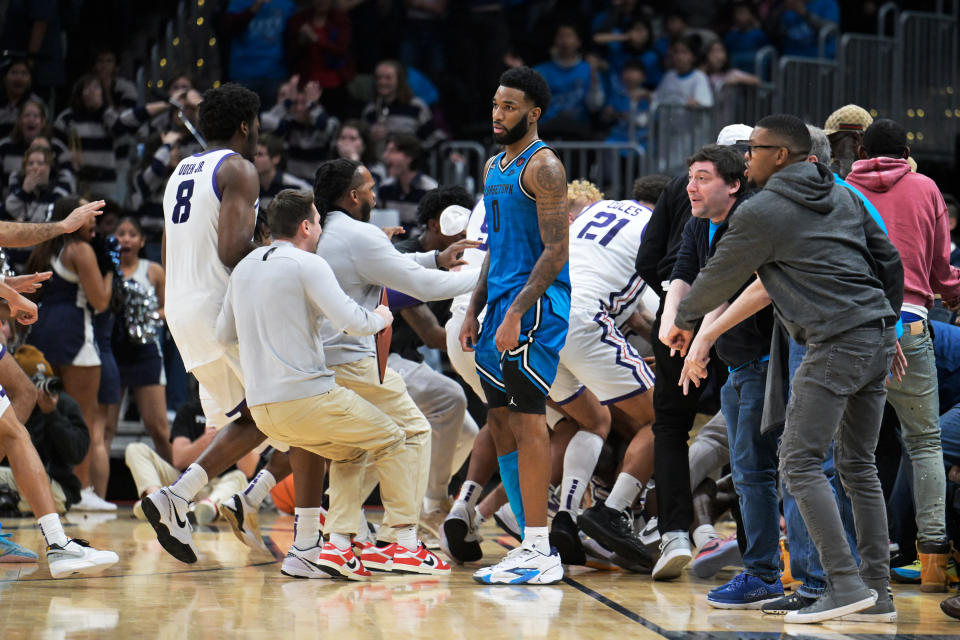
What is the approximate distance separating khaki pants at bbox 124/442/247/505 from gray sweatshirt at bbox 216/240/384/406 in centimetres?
291

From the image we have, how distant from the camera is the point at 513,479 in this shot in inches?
233

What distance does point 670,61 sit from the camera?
12.7 m

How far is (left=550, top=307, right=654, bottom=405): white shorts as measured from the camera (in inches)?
239

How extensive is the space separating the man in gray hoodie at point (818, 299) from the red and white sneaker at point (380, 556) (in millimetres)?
1842

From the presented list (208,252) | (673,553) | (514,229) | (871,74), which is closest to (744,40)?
(871,74)

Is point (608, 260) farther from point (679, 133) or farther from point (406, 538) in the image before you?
point (679, 133)

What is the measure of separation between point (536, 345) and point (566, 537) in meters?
1.04

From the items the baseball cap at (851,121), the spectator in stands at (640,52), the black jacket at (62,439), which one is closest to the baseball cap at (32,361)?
the black jacket at (62,439)

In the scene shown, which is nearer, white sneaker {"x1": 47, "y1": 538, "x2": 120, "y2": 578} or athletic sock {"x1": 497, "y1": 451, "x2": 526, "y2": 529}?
A: white sneaker {"x1": 47, "y1": 538, "x2": 120, "y2": 578}

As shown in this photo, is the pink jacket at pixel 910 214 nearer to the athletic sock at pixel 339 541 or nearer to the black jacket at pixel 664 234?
the black jacket at pixel 664 234

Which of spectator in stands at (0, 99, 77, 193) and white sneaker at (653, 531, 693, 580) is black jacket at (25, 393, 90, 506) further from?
white sneaker at (653, 531, 693, 580)

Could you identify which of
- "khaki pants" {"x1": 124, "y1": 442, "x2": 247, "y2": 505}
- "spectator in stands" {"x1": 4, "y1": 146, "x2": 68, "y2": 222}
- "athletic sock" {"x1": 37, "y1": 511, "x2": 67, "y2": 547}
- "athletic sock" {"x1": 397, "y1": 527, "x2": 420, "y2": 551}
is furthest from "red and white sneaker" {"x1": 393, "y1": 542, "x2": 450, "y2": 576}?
"spectator in stands" {"x1": 4, "y1": 146, "x2": 68, "y2": 222}

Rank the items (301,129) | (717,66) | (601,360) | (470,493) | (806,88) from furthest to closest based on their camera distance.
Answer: (717,66), (806,88), (301,129), (470,493), (601,360)

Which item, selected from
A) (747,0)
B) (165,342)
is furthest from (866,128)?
(747,0)
